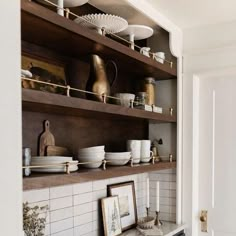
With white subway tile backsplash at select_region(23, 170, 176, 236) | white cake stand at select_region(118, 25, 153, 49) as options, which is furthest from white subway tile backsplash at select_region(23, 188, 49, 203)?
white cake stand at select_region(118, 25, 153, 49)

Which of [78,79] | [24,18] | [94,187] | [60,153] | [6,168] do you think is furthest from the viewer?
[94,187]

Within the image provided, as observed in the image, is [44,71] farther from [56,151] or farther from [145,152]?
[145,152]

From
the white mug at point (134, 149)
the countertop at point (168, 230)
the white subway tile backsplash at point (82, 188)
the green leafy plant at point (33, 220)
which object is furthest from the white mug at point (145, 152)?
the green leafy plant at point (33, 220)

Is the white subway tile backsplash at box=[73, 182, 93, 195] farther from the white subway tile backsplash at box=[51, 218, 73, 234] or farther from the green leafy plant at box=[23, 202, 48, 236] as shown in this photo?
the green leafy plant at box=[23, 202, 48, 236]

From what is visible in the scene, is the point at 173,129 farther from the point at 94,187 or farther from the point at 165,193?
the point at 94,187

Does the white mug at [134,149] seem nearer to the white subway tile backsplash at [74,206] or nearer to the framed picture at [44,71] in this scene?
the white subway tile backsplash at [74,206]

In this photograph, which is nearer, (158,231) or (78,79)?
(78,79)

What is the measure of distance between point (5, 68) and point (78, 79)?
126 centimetres

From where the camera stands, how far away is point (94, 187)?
190cm

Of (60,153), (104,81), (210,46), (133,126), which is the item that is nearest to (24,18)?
(104,81)

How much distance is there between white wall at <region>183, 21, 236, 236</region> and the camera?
2242mm

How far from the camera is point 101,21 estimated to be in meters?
1.53

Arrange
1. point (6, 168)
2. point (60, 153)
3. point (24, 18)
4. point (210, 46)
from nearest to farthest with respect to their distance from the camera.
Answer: point (6, 168)
point (24, 18)
point (60, 153)
point (210, 46)

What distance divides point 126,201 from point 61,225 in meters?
0.61
